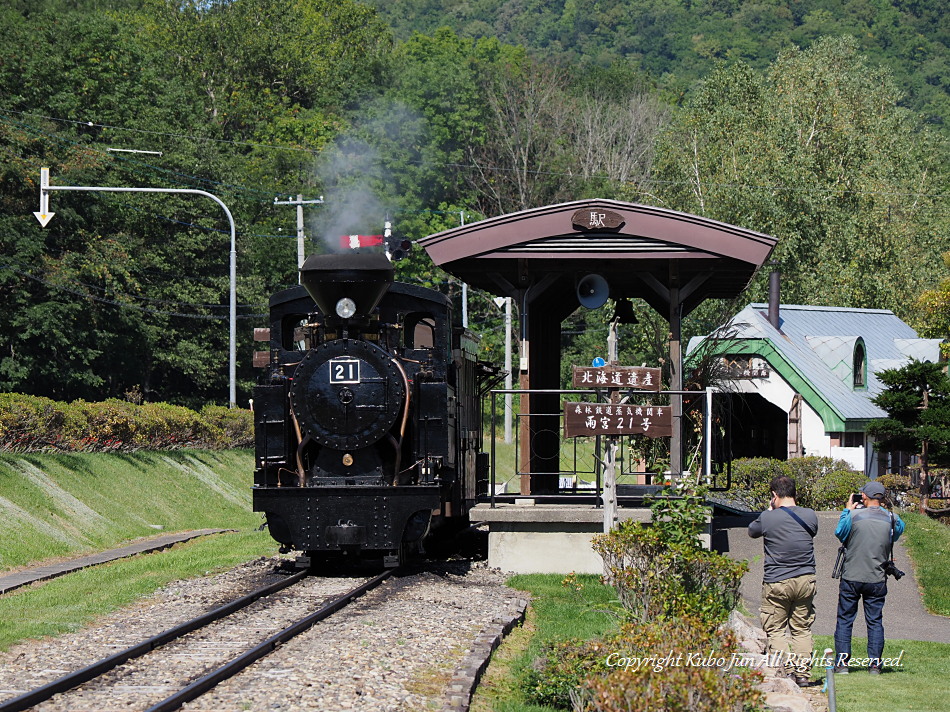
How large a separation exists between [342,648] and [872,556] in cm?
467

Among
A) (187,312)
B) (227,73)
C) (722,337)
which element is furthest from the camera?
(227,73)

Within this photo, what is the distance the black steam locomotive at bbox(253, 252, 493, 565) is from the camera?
52.4 feet

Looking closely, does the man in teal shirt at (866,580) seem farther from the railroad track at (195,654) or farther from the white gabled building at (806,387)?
the white gabled building at (806,387)

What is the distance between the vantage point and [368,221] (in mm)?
59531

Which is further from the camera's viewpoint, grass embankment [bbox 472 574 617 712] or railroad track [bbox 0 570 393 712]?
grass embankment [bbox 472 574 617 712]

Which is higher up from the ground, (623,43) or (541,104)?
(623,43)

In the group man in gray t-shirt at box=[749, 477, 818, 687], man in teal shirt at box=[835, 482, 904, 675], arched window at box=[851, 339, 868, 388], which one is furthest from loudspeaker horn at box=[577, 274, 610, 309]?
arched window at box=[851, 339, 868, 388]

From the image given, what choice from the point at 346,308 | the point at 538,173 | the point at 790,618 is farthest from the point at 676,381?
the point at 538,173

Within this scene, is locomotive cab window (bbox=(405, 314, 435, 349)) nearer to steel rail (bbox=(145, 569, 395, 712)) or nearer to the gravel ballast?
the gravel ballast

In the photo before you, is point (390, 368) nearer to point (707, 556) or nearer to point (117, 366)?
point (707, 556)

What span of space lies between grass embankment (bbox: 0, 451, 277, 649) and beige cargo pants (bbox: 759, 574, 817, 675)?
21.2 feet

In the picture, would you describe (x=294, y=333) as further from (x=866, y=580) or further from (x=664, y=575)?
(x=866, y=580)

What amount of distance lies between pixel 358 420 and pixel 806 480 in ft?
50.6

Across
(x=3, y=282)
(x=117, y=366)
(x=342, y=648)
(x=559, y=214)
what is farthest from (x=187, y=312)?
(x=342, y=648)
